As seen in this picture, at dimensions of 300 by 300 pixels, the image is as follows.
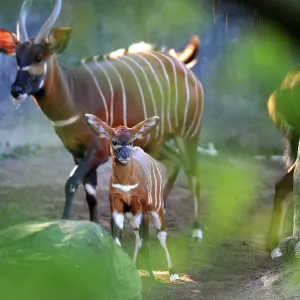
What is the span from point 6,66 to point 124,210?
3440 millimetres

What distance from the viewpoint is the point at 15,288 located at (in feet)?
4.80

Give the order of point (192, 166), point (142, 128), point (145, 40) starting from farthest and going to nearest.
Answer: point (145, 40) → point (192, 166) → point (142, 128)

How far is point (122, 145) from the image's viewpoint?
2740 millimetres

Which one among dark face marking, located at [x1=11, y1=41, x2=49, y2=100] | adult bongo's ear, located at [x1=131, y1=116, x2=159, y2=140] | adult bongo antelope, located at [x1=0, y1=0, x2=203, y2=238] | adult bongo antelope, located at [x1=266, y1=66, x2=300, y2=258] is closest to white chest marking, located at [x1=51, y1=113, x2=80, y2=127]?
adult bongo antelope, located at [x1=0, y1=0, x2=203, y2=238]

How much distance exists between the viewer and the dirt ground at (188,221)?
108 inches

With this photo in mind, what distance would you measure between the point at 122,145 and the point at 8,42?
1278mm

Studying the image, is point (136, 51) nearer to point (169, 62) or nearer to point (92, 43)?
point (169, 62)

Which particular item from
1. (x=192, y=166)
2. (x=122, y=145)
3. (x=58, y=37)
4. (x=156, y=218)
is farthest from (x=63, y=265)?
(x=192, y=166)

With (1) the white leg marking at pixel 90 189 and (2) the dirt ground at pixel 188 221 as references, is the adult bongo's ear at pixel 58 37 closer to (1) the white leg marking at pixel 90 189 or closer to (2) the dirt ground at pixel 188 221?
(1) the white leg marking at pixel 90 189

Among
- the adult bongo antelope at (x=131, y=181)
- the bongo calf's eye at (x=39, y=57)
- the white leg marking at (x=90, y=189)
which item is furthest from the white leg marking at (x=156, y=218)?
the bongo calf's eye at (x=39, y=57)

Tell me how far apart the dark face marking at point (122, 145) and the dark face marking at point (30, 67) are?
92 centimetres

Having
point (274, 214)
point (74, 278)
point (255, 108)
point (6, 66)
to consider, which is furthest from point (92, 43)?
point (74, 278)

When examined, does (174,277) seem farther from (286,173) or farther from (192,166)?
(192,166)

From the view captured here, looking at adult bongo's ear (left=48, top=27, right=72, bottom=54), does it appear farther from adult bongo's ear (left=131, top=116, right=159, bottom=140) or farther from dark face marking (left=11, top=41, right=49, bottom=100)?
adult bongo's ear (left=131, top=116, right=159, bottom=140)
